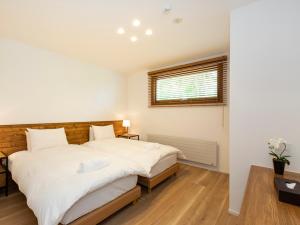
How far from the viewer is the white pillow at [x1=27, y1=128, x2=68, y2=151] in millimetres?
2670

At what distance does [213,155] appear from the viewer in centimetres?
328

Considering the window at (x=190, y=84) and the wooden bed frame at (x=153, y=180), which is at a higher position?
the window at (x=190, y=84)

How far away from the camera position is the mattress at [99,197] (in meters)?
1.45

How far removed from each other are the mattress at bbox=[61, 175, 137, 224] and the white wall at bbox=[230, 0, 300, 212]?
129cm

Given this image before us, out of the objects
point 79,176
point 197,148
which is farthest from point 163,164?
point 79,176

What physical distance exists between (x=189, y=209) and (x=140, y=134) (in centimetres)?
284

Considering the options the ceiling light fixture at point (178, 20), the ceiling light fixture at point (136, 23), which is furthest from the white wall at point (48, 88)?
the ceiling light fixture at point (178, 20)

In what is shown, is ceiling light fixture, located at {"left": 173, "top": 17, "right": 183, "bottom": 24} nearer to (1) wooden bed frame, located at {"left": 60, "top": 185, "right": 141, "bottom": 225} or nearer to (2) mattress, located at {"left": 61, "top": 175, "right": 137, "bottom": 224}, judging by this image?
(2) mattress, located at {"left": 61, "top": 175, "right": 137, "bottom": 224}

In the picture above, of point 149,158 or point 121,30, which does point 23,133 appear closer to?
point 149,158

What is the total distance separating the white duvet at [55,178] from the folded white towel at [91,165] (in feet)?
0.13

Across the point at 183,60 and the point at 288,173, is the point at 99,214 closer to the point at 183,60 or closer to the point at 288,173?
the point at 288,173

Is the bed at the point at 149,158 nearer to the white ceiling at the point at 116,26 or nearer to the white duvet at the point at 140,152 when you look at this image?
the white duvet at the point at 140,152

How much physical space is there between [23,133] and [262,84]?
12.3 feet

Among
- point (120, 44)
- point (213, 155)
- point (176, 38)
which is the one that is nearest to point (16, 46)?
point (120, 44)
